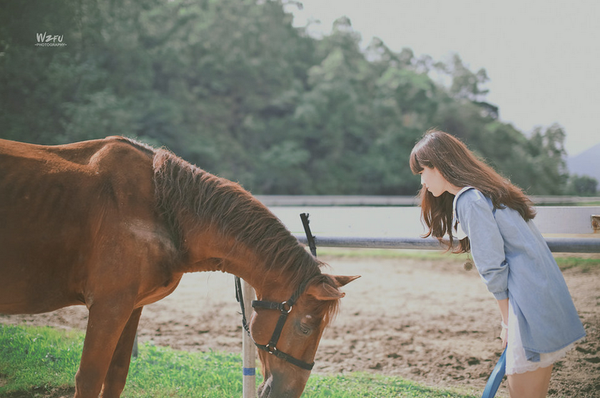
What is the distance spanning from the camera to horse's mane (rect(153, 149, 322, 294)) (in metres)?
2.29

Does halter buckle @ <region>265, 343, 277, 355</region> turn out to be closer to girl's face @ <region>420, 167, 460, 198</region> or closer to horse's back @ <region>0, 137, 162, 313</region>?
horse's back @ <region>0, 137, 162, 313</region>

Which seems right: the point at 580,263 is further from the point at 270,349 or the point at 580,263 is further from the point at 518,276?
the point at 270,349

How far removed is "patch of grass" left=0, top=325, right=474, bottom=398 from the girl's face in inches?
65.9

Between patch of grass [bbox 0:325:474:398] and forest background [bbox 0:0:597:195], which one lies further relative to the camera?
forest background [bbox 0:0:597:195]

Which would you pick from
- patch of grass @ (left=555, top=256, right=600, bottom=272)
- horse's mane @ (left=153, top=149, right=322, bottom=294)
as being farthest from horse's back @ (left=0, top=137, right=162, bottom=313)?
patch of grass @ (left=555, top=256, right=600, bottom=272)

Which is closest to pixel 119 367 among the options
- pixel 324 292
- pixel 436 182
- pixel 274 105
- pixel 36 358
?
pixel 324 292

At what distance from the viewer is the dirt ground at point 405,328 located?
12.5 feet

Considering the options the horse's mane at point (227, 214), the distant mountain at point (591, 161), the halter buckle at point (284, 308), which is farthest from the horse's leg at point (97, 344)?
the distant mountain at point (591, 161)

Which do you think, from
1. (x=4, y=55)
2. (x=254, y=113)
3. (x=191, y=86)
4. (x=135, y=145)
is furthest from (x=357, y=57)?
(x=135, y=145)

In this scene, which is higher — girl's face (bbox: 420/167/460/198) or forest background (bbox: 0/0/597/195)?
forest background (bbox: 0/0/597/195)

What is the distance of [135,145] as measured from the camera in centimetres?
263

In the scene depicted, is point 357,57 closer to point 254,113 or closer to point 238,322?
point 254,113

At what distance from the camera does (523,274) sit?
180 cm

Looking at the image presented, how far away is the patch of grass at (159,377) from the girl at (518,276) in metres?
1.37
